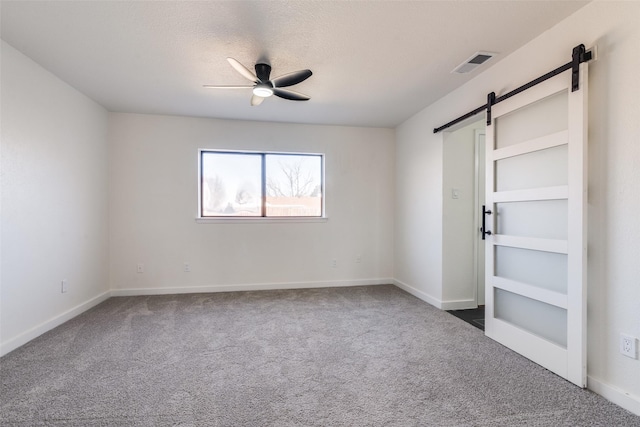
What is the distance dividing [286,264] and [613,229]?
3.74 metres

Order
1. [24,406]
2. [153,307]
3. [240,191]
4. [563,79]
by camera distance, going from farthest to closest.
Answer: [240,191]
[153,307]
[563,79]
[24,406]

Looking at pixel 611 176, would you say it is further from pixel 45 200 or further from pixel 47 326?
pixel 47 326

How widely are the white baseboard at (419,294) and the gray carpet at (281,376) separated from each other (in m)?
0.38

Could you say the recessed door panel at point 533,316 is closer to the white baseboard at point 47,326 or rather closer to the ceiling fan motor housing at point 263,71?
the ceiling fan motor housing at point 263,71

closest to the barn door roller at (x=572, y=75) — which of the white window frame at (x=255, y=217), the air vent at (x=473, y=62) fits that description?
the air vent at (x=473, y=62)

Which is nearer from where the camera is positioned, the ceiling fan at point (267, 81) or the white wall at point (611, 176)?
the white wall at point (611, 176)


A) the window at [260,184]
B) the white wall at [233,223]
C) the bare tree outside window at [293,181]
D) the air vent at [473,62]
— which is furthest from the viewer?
the bare tree outside window at [293,181]

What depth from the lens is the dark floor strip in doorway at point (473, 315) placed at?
326 cm

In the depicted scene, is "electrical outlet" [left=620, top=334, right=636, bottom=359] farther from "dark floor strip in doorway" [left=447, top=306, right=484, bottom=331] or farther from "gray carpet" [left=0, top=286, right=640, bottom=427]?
"dark floor strip in doorway" [left=447, top=306, right=484, bottom=331]

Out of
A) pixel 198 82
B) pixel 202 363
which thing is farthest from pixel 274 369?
pixel 198 82

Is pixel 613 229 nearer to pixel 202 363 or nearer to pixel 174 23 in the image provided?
pixel 202 363

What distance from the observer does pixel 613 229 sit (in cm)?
189

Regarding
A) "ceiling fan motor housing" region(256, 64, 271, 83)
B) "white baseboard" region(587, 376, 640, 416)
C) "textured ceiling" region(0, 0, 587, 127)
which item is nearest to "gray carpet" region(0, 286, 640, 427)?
"white baseboard" region(587, 376, 640, 416)

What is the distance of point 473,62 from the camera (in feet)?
9.19
